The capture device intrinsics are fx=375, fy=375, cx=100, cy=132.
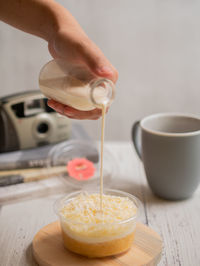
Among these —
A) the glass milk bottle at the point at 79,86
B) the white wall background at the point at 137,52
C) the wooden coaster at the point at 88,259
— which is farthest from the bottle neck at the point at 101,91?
the white wall background at the point at 137,52

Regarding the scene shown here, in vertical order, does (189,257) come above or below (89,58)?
below

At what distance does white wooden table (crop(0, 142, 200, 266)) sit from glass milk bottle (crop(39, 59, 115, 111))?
320mm

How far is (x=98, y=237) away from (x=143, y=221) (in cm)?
21

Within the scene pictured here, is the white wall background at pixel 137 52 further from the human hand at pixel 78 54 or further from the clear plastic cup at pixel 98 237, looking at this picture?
the clear plastic cup at pixel 98 237

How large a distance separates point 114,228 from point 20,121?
0.67 m

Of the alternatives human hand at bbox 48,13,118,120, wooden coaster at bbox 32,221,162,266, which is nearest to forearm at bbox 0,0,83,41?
human hand at bbox 48,13,118,120

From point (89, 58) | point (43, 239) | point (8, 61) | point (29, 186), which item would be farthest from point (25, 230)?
point (8, 61)

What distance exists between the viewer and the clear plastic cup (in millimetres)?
698

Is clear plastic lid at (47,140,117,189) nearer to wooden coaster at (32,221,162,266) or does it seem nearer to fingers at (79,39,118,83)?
wooden coaster at (32,221,162,266)

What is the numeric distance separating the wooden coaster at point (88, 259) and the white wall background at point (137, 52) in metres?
1.21

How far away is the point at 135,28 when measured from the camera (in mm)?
1817

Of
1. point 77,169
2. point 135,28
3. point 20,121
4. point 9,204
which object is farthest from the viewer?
point 135,28

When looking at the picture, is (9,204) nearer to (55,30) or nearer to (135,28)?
(55,30)

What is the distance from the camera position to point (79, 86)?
0.69 m
